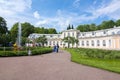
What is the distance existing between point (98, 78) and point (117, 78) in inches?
34.8

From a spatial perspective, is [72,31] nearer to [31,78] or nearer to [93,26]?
[93,26]

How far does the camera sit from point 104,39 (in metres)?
47.1

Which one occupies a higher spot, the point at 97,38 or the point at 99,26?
the point at 99,26

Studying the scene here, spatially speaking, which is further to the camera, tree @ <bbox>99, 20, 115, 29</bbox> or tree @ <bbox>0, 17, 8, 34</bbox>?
tree @ <bbox>99, 20, 115, 29</bbox>

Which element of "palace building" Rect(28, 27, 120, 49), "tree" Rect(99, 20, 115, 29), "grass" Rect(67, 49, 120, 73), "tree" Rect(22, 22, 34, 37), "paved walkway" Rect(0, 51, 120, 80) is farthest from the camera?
"tree" Rect(22, 22, 34, 37)

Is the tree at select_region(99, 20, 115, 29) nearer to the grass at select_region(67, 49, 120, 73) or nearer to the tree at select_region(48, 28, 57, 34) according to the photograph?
the tree at select_region(48, 28, 57, 34)

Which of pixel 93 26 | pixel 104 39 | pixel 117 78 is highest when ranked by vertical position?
pixel 93 26

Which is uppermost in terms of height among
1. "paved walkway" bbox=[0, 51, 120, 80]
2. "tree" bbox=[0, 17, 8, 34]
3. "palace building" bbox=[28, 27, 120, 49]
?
"tree" bbox=[0, 17, 8, 34]

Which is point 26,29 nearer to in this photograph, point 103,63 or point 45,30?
point 45,30

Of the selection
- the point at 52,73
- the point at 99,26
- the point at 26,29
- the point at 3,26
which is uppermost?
the point at 99,26

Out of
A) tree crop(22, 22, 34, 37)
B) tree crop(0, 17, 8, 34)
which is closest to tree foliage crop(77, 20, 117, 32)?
tree crop(22, 22, 34, 37)

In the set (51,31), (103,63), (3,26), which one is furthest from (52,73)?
(51,31)

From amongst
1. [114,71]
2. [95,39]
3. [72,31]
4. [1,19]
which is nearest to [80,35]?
[72,31]

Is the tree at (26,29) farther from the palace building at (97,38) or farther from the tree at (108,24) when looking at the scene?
the tree at (108,24)
